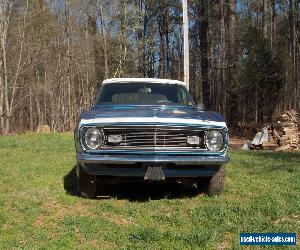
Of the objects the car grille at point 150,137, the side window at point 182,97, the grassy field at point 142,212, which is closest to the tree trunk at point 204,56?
the side window at point 182,97

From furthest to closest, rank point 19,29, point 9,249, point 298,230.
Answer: point 19,29, point 298,230, point 9,249

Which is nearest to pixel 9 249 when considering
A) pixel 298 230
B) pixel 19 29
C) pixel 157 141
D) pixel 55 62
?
pixel 157 141

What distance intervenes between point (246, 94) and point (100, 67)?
46.7 feet

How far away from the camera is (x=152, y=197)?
227 inches

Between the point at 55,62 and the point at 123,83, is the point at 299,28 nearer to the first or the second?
the point at 55,62

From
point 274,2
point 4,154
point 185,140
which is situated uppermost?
point 274,2

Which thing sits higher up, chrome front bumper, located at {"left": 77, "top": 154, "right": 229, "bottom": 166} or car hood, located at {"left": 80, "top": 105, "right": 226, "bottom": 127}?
car hood, located at {"left": 80, "top": 105, "right": 226, "bottom": 127}

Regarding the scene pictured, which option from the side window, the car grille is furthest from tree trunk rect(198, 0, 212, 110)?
the car grille

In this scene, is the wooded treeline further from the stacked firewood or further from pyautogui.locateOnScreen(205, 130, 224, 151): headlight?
pyautogui.locateOnScreen(205, 130, 224, 151): headlight

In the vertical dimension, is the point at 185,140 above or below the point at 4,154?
above

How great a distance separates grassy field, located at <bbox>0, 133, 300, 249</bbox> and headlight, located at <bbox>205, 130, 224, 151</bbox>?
706 mm

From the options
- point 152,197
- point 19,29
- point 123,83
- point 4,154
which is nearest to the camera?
point 152,197

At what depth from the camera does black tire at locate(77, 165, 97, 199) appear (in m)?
5.47

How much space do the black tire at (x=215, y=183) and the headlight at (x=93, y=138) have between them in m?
1.53
